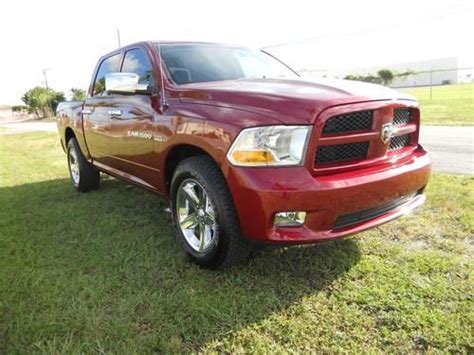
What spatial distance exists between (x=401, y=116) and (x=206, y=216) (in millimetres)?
1601

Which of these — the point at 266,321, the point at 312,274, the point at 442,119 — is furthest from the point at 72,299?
the point at 442,119

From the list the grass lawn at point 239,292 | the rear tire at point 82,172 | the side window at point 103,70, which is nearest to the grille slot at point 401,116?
the grass lawn at point 239,292

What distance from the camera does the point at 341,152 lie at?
8.85 ft

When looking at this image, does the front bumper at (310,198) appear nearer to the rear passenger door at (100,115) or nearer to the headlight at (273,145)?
the headlight at (273,145)

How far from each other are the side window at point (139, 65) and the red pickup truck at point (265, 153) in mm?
38

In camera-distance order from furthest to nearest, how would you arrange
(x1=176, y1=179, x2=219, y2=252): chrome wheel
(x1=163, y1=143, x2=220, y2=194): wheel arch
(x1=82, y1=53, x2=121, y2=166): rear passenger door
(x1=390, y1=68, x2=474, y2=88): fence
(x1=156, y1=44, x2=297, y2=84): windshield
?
(x1=390, y1=68, x2=474, y2=88): fence, (x1=82, y1=53, x2=121, y2=166): rear passenger door, (x1=156, y1=44, x2=297, y2=84): windshield, (x1=163, y1=143, x2=220, y2=194): wheel arch, (x1=176, y1=179, x2=219, y2=252): chrome wheel

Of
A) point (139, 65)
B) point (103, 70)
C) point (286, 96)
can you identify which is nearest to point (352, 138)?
point (286, 96)

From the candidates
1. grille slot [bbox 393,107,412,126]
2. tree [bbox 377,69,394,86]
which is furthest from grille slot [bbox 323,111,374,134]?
tree [bbox 377,69,394,86]

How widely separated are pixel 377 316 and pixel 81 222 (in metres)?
3.17

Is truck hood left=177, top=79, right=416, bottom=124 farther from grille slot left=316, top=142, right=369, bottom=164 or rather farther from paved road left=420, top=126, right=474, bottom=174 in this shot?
paved road left=420, top=126, right=474, bottom=174

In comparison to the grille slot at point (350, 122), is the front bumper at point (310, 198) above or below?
below

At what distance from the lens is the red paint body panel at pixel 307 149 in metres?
2.50

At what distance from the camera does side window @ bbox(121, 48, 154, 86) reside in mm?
3773

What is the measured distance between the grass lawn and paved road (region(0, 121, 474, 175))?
2.09 m
